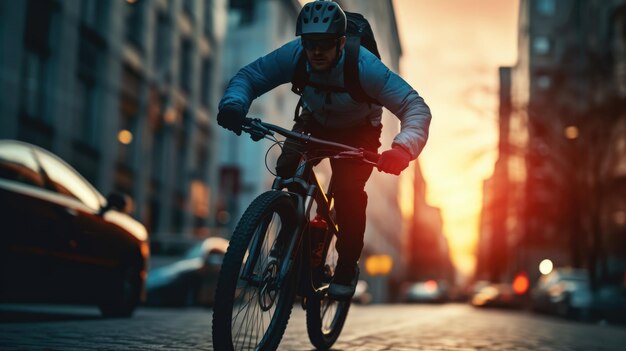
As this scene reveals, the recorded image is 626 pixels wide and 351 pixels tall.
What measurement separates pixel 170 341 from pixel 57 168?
2837 mm

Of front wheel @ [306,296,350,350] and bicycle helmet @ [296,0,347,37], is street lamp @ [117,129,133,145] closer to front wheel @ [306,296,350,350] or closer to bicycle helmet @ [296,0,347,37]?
front wheel @ [306,296,350,350]

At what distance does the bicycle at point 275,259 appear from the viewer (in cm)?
416

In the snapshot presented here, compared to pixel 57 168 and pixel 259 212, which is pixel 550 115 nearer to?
pixel 57 168

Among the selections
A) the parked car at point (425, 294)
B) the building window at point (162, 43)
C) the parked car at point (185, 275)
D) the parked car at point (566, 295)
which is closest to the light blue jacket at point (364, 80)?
the parked car at point (185, 275)

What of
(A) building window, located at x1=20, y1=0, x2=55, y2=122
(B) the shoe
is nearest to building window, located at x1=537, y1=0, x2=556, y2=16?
(A) building window, located at x1=20, y1=0, x2=55, y2=122

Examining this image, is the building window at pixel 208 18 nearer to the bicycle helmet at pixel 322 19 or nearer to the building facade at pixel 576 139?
the building facade at pixel 576 139

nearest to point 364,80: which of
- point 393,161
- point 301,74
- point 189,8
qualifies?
point 301,74

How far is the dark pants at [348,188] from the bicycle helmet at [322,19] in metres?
0.92

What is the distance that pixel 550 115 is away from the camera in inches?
1393

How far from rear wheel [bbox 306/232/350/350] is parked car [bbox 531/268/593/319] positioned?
60.8 feet

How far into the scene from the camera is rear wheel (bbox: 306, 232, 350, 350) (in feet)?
18.6

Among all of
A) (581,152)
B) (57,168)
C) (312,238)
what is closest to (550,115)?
(581,152)

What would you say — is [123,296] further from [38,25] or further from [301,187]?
[38,25]

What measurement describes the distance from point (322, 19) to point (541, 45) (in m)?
72.3
